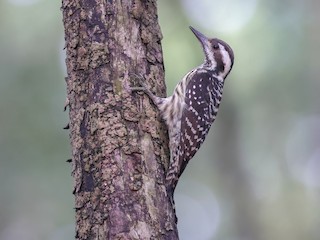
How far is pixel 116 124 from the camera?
14.6 ft

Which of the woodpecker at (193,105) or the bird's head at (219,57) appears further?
the bird's head at (219,57)

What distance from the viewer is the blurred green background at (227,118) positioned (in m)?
12.9

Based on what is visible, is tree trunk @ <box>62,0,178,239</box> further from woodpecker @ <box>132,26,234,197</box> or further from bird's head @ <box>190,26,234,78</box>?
bird's head @ <box>190,26,234,78</box>

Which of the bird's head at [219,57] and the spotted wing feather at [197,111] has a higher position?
the bird's head at [219,57]

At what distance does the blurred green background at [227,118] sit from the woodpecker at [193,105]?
21.2 ft

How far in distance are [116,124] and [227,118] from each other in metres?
9.17

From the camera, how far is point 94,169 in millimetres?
4316

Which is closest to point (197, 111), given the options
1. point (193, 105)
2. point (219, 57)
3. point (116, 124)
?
point (193, 105)

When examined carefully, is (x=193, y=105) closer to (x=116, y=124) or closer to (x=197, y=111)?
(x=197, y=111)

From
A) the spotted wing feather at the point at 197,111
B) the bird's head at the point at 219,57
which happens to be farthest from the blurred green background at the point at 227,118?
the spotted wing feather at the point at 197,111

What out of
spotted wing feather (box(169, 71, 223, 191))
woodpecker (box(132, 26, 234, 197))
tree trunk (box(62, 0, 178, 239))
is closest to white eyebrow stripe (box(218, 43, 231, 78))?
woodpecker (box(132, 26, 234, 197))

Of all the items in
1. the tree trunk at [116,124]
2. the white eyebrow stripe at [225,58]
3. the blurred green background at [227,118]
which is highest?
the blurred green background at [227,118]

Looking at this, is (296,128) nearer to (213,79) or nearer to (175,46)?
(175,46)

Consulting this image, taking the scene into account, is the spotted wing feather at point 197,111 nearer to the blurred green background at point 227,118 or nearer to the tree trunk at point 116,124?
the tree trunk at point 116,124
